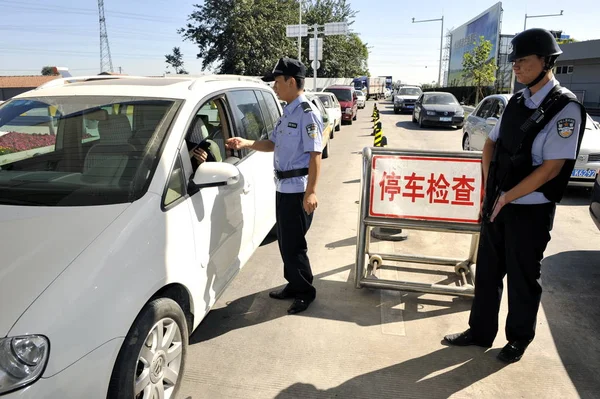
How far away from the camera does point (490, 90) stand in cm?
3597

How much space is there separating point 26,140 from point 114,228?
1.48 metres

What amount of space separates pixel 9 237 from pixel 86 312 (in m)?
0.59

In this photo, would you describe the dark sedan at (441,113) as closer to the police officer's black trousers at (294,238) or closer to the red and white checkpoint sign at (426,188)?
the red and white checkpoint sign at (426,188)

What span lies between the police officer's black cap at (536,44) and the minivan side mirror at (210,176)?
183cm

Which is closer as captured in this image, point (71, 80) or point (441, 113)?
point (71, 80)

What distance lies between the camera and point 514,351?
116 inches

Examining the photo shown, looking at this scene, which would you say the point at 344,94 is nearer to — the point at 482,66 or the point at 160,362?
the point at 482,66

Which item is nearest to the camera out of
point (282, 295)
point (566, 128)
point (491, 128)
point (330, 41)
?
point (566, 128)

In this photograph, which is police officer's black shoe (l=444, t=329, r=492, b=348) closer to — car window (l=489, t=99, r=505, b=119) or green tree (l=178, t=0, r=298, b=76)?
car window (l=489, t=99, r=505, b=119)

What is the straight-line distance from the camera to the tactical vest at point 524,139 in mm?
2512

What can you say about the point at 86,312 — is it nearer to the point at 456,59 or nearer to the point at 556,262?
the point at 556,262

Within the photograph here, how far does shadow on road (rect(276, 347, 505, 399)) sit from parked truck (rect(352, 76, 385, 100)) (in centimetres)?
4982

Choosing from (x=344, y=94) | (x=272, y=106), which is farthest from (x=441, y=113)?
(x=272, y=106)

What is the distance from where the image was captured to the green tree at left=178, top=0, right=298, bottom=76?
3306 centimetres
